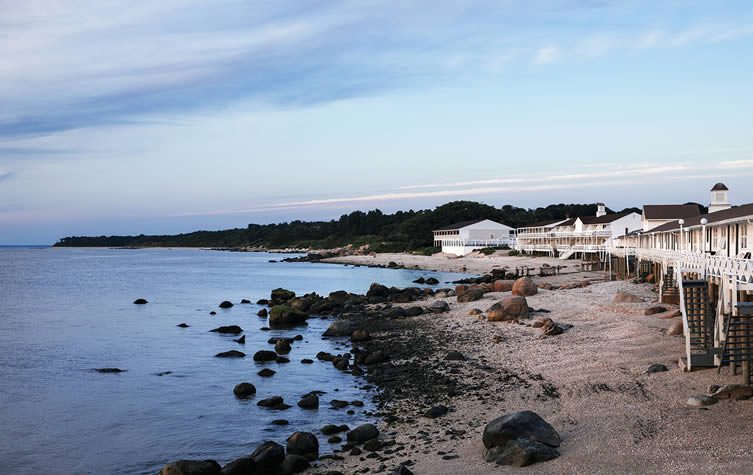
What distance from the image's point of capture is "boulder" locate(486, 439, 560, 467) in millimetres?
11375

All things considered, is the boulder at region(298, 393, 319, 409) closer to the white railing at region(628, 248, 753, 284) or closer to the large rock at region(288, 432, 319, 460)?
the large rock at region(288, 432, 319, 460)

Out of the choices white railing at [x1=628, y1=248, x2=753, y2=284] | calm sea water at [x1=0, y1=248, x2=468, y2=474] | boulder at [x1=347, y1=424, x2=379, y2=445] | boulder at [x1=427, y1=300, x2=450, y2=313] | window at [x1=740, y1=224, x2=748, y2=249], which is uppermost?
window at [x1=740, y1=224, x2=748, y2=249]

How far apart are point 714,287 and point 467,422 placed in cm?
1106

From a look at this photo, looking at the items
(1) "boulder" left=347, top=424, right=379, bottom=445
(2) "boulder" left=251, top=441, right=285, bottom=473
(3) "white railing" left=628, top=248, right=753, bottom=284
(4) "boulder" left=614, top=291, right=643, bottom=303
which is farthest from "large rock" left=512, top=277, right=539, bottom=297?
(2) "boulder" left=251, top=441, right=285, bottom=473

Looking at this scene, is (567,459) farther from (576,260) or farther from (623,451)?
(576,260)

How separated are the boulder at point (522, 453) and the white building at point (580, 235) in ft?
174

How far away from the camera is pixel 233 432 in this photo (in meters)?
16.1

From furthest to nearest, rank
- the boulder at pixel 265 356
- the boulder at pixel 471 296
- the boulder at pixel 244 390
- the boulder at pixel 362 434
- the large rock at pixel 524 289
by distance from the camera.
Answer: the boulder at pixel 471 296, the large rock at pixel 524 289, the boulder at pixel 265 356, the boulder at pixel 244 390, the boulder at pixel 362 434

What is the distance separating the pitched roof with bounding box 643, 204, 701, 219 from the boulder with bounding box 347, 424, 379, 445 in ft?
162

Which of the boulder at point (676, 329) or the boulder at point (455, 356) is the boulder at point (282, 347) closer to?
the boulder at point (455, 356)

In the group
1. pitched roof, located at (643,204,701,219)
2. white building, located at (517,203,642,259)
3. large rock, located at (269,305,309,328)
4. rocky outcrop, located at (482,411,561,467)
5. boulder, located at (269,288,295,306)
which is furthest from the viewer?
white building, located at (517,203,642,259)

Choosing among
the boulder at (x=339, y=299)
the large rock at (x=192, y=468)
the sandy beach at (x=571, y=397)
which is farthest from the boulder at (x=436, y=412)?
the boulder at (x=339, y=299)

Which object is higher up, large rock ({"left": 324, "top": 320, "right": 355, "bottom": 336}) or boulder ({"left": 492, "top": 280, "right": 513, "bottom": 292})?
boulder ({"left": 492, "top": 280, "right": 513, "bottom": 292})

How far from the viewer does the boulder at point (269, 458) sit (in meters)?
12.7
